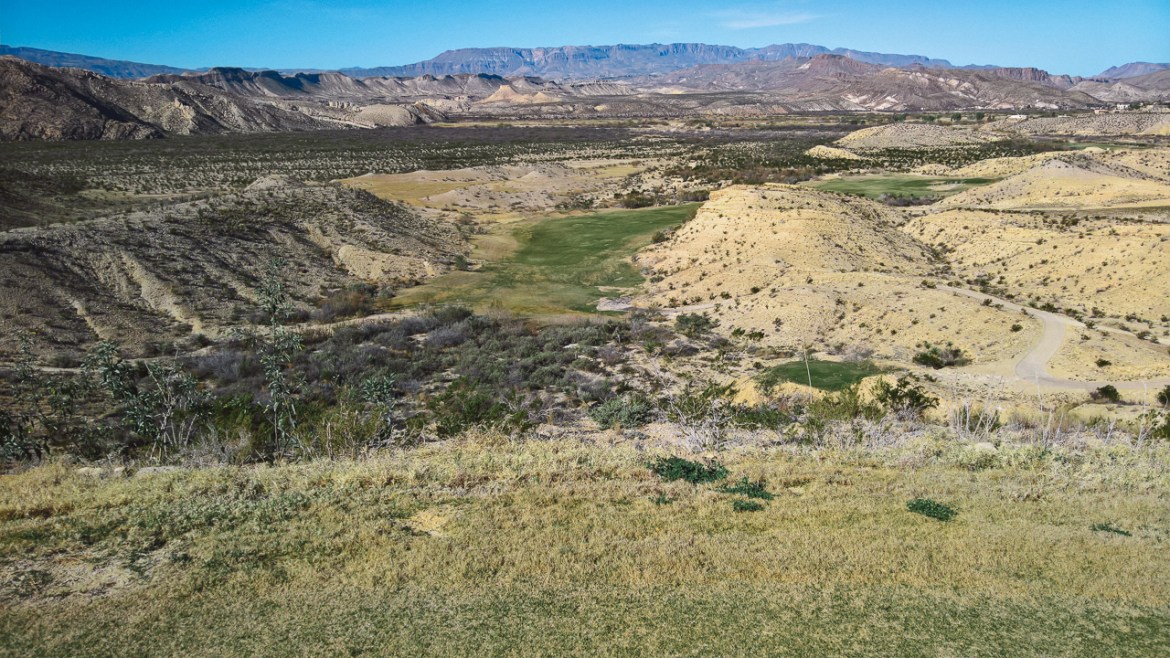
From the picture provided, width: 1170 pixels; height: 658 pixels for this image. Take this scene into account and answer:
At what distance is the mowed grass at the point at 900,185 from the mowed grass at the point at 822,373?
132ft

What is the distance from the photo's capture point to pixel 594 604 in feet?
29.1

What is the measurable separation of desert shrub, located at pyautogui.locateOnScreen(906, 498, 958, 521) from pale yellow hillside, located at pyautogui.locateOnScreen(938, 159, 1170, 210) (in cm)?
5113

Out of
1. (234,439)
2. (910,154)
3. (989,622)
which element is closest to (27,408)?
(234,439)

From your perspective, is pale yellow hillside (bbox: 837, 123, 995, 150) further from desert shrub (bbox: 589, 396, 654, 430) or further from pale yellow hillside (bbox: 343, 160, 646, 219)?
desert shrub (bbox: 589, 396, 654, 430)

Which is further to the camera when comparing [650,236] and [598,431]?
[650,236]

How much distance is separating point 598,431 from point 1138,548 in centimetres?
1282

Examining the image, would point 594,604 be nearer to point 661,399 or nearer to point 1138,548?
point 1138,548

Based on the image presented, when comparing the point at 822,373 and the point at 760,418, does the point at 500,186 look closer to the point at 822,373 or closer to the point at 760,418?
the point at 822,373

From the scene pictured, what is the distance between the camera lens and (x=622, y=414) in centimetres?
2111

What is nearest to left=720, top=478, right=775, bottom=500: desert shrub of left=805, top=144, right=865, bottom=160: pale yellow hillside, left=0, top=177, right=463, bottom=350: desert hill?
left=0, top=177, right=463, bottom=350: desert hill

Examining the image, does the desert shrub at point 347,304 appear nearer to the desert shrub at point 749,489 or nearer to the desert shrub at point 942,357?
the desert shrub at point 942,357

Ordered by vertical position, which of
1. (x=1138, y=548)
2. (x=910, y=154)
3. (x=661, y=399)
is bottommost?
(x=661, y=399)

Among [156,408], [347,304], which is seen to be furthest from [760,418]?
[347,304]

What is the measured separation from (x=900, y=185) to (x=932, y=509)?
66.5 m
